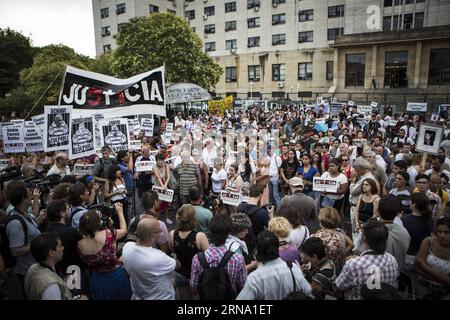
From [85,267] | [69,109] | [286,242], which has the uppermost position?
[69,109]

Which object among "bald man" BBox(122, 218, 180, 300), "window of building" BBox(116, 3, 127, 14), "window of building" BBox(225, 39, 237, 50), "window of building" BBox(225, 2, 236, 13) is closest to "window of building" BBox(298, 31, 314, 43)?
"window of building" BBox(225, 39, 237, 50)

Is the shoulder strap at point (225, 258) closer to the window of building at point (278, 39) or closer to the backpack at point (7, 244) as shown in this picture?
the backpack at point (7, 244)

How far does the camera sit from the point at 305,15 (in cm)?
4219

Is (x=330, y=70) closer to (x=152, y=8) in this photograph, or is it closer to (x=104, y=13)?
(x=152, y=8)

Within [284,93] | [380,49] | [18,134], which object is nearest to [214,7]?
[284,93]

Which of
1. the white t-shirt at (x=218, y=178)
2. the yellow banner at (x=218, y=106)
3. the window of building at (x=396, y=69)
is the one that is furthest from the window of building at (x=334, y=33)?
the white t-shirt at (x=218, y=178)

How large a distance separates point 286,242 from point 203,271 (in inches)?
42.5

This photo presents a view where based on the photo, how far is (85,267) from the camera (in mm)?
3760

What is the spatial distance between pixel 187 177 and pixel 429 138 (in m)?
5.21

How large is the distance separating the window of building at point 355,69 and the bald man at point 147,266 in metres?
38.8
